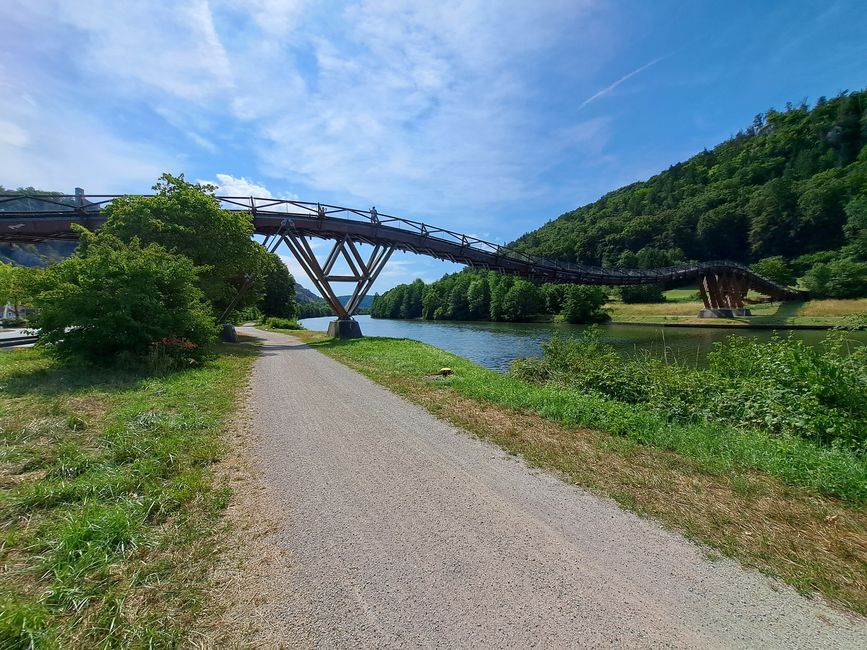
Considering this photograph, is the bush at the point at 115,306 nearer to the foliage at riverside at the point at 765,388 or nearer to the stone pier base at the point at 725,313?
the foliage at riverside at the point at 765,388

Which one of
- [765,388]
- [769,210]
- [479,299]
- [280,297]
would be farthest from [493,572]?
[769,210]

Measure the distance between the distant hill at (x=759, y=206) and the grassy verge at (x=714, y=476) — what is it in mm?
84727

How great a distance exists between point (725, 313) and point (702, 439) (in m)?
59.0

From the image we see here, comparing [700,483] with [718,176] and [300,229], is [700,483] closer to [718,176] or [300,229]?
[300,229]

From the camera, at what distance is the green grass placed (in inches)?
169

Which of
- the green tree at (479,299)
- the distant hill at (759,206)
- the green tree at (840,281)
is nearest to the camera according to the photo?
the green tree at (840,281)

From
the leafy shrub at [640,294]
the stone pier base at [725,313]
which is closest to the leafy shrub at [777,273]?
the leafy shrub at [640,294]

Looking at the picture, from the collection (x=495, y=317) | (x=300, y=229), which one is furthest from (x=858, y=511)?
(x=495, y=317)

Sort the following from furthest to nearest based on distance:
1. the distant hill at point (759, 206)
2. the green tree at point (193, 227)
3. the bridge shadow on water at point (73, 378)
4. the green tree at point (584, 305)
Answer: the distant hill at point (759, 206) < the green tree at point (584, 305) < the green tree at point (193, 227) < the bridge shadow on water at point (73, 378)

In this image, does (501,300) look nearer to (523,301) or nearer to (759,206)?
(523,301)

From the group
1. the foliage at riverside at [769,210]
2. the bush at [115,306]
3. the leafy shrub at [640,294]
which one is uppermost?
the foliage at riverside at [769,210]

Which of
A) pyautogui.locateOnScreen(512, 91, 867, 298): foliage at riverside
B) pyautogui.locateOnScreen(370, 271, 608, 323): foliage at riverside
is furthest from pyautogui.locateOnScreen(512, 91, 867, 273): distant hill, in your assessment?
pyautogui.locateOnScreen(370, 271, 608, 323): foliage at riverside

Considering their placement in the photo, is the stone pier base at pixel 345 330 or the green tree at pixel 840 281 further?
the green tree at pixel 840 281

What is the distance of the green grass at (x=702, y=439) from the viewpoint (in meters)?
4.28
